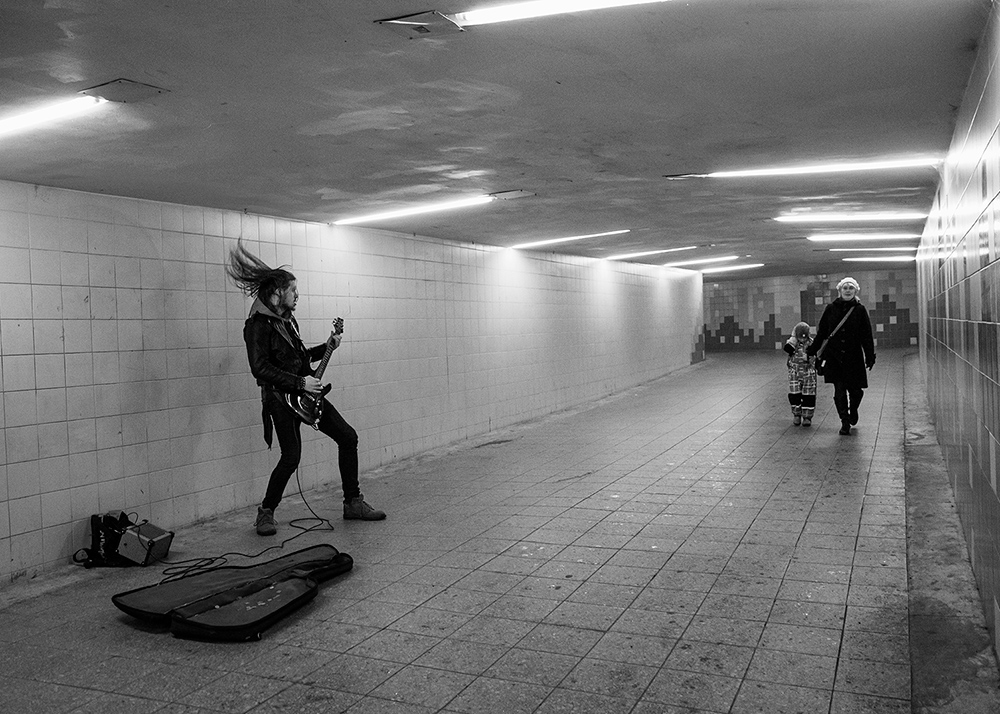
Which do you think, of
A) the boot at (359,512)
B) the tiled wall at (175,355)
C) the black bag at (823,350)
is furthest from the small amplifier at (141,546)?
the black bag at (823,350)

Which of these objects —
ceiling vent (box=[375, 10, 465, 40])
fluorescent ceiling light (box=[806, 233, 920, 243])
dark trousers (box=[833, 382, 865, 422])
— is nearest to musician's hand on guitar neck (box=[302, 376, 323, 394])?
ceiling vent (box=[375, 10, 465, 40])

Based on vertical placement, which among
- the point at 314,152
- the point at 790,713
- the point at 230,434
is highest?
the point at 314,152

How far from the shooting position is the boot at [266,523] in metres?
6.37

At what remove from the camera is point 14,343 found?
5.58m

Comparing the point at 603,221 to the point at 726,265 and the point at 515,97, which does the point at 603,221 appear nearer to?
the point at 515,97

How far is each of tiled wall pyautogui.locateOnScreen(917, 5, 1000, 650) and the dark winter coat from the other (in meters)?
4.21

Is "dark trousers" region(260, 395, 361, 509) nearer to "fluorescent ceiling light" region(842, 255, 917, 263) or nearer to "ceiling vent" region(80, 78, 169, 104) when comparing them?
"ceiling vent" region(80, 78, 169, 104)

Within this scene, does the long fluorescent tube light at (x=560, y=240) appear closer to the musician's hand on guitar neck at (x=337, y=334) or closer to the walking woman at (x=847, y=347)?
the walking woman at (x=847, y=347)

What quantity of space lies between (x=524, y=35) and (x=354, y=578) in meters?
3.40

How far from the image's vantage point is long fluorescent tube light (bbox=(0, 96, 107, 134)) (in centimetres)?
395

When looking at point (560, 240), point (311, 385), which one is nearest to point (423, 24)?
Answer: point (311, 385)

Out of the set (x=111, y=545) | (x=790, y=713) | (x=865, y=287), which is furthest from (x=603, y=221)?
(x=865, y=287)

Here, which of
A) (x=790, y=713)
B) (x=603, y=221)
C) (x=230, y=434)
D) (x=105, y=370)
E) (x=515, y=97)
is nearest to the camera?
(x=790, y=713)

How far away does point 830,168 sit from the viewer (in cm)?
671
